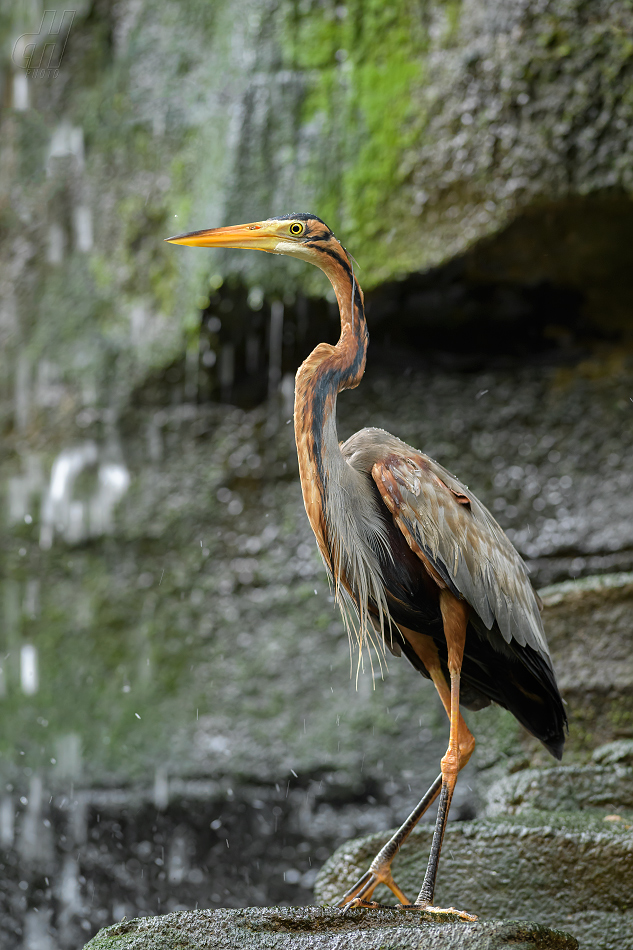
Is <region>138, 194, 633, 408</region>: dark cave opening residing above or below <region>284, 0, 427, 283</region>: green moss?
below

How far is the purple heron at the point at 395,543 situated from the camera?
2.04 metres

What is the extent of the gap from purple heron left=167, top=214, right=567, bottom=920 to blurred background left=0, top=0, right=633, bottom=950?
1773mm

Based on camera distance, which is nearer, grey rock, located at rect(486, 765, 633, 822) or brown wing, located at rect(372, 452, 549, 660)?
brown wing, located at rect(372, 452, 549, 660)

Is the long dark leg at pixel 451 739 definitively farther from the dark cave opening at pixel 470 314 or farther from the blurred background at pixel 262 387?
the dark cave opening at pixel 470 314

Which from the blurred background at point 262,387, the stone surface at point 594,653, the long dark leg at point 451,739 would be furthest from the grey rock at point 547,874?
the blurred background at point 262,387

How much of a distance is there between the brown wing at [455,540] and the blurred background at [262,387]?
5.98ft

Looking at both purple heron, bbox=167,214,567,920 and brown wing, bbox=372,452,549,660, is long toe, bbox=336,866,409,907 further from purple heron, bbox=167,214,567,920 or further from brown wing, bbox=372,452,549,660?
brown wing, bbox=372,452,549,660

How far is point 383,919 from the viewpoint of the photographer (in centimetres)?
177

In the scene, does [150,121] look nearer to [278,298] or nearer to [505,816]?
[278,298]

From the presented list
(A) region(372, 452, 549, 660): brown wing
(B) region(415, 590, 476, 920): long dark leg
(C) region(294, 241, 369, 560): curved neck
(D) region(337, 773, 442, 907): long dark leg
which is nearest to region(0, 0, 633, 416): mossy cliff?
(C) region(294, 241, 369, 560): curved neck

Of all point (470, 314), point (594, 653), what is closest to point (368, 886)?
point (594, 653)

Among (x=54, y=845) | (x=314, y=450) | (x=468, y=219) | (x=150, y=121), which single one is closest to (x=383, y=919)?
(x=314, y=450)

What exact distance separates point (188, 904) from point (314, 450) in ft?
7.68

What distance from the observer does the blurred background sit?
4219 mm
